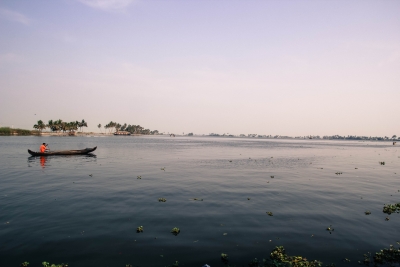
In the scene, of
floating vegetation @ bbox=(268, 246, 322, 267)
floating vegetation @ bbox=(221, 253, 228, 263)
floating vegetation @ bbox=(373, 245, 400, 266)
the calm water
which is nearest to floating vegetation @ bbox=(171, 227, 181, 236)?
the calm water

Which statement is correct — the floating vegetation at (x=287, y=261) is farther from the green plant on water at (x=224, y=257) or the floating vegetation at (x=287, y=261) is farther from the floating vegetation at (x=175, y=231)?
the floating vegetation at (x=175, y=231)

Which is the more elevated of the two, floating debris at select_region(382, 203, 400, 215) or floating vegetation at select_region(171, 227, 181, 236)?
floating debris at select_region(382, 203, 400, 215)

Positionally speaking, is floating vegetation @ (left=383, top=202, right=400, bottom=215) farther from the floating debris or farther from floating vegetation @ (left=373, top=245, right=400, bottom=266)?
floating vegetation @ (left=373, top=245, right=400, bottom=266)

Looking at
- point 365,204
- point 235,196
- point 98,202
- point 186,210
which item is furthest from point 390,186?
point 98,202

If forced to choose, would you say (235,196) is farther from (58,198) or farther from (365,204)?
(58,198)

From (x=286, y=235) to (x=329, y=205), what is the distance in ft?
28.5

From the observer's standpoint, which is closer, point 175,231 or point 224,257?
point 224,257

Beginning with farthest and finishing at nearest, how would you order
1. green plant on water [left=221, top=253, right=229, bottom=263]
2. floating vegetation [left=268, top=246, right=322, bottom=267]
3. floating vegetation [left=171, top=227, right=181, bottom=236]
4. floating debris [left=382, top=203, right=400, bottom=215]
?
1. floating debris [left=382, top=203, right=400, bottom=215]
2. floating vegetation [left=171, top=227, right=181, bottom=236]
3. green plant on water [left=221, top=253, right=229, bottom=263]
4. floating vegetation [left=268, top=246, right=322, bottom=267]

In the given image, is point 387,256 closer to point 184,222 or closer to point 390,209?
point 390,209

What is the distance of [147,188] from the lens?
25.2 metres

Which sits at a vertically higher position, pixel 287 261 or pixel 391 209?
pixel 391 209

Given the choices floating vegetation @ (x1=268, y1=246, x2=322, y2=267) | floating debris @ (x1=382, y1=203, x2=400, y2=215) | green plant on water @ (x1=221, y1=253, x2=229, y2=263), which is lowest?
green plant on water @ (x1=221, y1=253, x2=229, y2=263)

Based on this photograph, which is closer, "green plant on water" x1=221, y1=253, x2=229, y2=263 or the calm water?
"green plant on water" x1=221, y1=253, x2=229, y2=263

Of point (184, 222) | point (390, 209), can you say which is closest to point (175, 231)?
point (184, 222)
